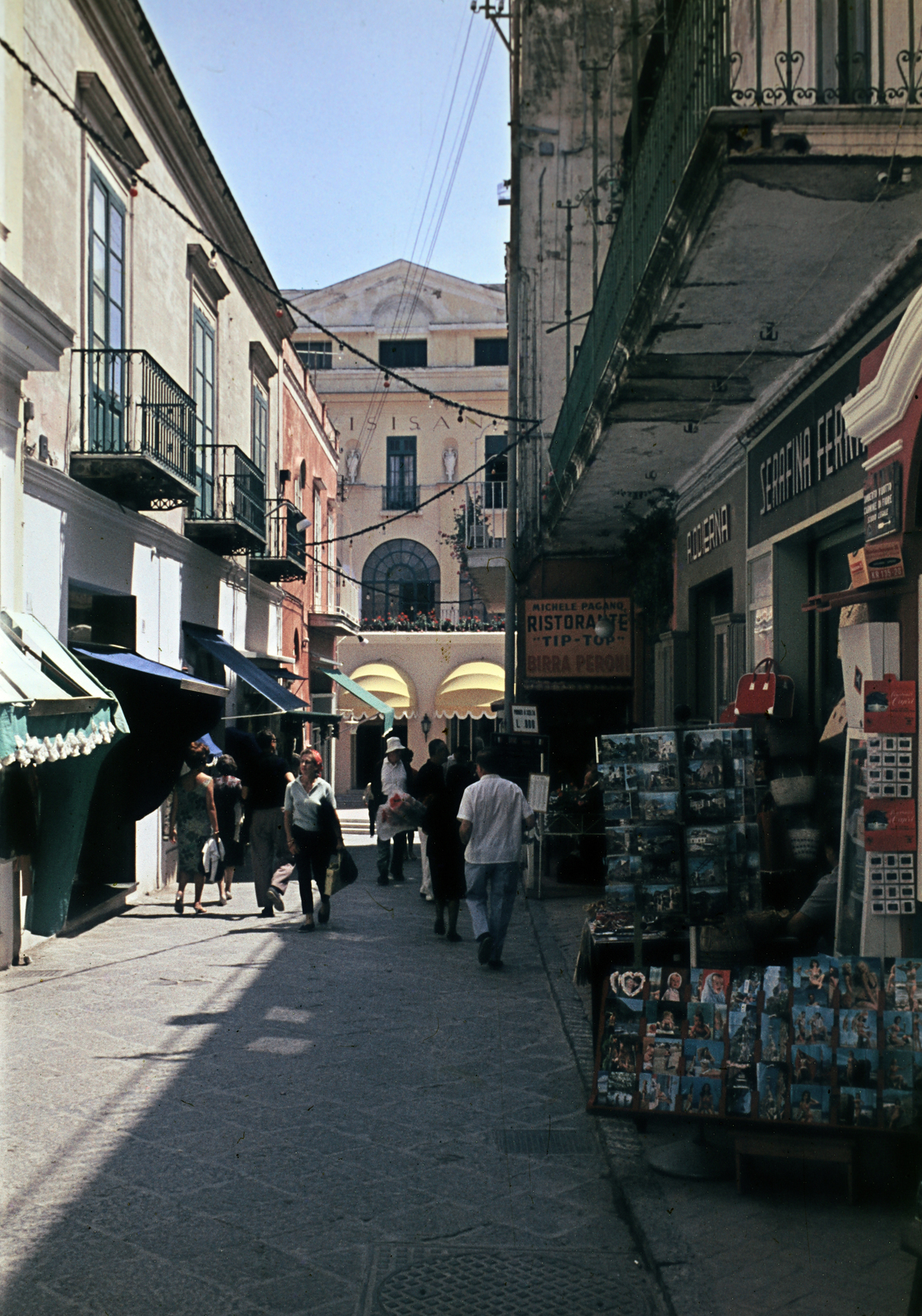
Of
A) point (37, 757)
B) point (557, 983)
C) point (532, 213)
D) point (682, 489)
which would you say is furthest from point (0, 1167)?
point (532, 213)

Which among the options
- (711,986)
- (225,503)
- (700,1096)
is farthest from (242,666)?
(700,1096)

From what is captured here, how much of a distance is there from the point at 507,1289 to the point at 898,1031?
65.0 inches

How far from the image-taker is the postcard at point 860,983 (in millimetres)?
4379

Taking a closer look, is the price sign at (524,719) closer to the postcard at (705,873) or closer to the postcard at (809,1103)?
the postcard at (705,873)

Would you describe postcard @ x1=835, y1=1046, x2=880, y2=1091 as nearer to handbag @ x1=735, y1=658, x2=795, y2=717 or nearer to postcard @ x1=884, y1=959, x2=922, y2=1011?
postcard @ x1=884, y1=959, x2=922, y2=1011

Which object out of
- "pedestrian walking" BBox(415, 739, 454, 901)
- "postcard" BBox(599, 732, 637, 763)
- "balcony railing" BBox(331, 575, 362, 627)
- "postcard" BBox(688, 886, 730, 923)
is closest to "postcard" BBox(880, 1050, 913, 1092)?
"postcard" BBox(688, 886, 730, 923)

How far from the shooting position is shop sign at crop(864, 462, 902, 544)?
5.12 meters

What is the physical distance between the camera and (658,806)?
547cm

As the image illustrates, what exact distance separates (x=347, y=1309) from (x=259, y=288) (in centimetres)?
1794

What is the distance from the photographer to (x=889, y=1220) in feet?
13.6

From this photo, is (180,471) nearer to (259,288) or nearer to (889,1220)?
(259,288)

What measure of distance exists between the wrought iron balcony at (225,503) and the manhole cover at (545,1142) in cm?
1048

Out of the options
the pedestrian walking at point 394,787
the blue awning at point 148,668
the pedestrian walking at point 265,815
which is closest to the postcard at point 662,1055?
the blue awning at point 148,668

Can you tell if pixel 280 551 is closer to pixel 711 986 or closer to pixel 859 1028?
pixel 711 986
